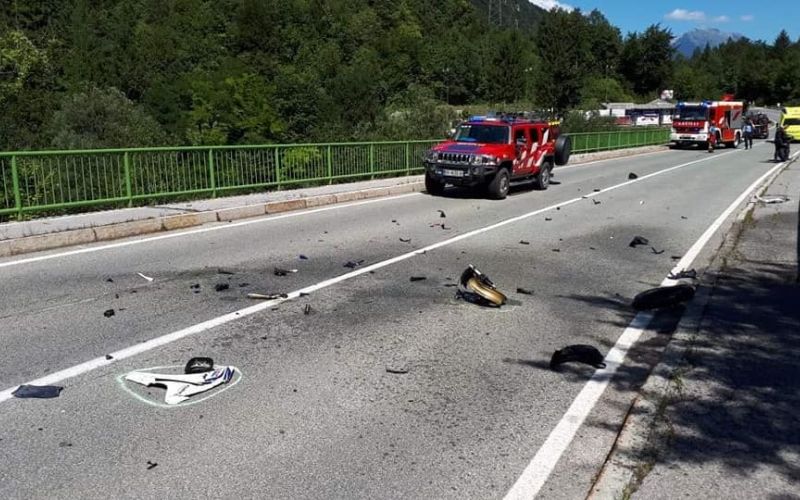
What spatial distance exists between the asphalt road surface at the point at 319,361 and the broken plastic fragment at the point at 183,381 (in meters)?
0.11

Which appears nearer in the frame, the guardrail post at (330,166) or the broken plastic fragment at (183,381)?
the broken plastic fragment at (183,381)

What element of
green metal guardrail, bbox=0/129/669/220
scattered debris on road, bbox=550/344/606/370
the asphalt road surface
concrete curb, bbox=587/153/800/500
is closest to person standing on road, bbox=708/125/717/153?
green metal guardrail, bbox=0/129/669/220

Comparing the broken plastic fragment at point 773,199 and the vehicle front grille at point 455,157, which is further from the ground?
the vehicle front grille at point 455,157

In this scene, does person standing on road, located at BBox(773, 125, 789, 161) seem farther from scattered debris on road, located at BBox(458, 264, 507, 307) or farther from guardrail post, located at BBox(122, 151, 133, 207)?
guardrail post, located at BBox(122, 151, 133, 207)

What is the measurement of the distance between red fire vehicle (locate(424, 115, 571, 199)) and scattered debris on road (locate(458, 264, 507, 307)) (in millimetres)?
9012

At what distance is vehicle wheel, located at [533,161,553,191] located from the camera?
1902cm

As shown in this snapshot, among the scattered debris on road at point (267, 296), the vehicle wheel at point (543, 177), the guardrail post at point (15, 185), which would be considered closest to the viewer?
the scattered debris on road at point (267, 296)

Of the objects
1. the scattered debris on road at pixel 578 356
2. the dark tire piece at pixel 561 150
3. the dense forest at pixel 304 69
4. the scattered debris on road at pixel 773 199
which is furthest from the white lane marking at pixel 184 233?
the dense forest at pixel 304 69

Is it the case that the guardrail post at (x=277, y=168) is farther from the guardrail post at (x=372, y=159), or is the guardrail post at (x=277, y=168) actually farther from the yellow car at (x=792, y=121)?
the yellow car at (x=792, y=121)

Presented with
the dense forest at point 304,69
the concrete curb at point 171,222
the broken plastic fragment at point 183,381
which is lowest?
the broken plastic fragment at point 183,381

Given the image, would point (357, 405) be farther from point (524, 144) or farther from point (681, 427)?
point (524, 144)

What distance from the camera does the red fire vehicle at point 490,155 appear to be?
16.2 meters

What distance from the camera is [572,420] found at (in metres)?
4.20

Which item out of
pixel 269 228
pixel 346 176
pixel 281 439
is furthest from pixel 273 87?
pixel 281 439
